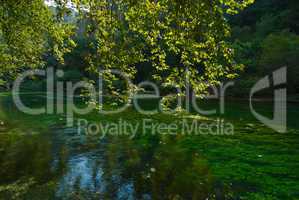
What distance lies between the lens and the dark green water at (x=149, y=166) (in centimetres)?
1458

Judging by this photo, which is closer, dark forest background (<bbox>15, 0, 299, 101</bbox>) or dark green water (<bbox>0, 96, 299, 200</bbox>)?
dark green water (<bbox>0, 96, 299, 200</bbox>)

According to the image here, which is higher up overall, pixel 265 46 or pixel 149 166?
pixel 265 46

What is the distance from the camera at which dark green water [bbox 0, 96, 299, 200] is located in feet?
47.8

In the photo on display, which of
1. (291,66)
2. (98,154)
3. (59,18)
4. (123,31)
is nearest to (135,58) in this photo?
(123,31)

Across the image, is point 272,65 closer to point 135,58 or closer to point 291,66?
point 291,66

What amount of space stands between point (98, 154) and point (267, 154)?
9.94 meters

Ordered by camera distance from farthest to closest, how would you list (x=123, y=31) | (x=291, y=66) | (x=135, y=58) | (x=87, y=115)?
(x=291, y=66) < (x=87, y=115) < (x=135, y=58) < (x=123, y=31)

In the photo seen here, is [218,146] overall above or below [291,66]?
below

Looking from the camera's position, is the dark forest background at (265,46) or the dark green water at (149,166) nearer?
the dark green water at (149,166)

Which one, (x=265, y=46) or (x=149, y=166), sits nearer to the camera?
(x=149, y=166)

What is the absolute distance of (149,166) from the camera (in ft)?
60.6

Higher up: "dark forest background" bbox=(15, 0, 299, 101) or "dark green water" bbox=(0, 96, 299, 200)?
"dark forest background" bbox=(15, 0, 299, 101)

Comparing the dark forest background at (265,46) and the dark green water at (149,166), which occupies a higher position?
the dark forest background at (265,46)

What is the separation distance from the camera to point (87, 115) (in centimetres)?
4344
